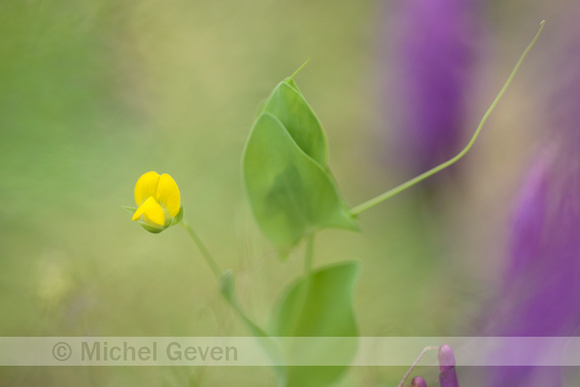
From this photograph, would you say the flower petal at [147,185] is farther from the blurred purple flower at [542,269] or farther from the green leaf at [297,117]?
the blurred purple flower at [542,269]

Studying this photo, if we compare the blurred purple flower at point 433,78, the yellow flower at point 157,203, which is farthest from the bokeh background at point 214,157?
the yellow flower at point 157,203

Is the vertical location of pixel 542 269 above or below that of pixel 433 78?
below

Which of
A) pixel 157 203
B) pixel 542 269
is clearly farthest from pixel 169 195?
pixel 542 269

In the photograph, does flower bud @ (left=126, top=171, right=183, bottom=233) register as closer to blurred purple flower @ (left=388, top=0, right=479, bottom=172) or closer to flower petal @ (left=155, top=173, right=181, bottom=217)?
flower petal @ (left=155, top=173, right=181, bottom=217)

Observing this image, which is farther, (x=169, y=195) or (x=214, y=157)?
(x=214, y=157)

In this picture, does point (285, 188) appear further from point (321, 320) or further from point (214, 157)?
point (214, 157)

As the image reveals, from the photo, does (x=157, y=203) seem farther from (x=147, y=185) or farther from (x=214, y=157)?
(x=214, y=157)
